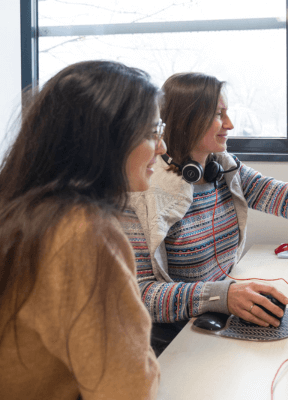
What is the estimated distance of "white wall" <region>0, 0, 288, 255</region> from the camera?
6.12 feet

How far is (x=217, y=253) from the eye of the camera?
50.9 inches

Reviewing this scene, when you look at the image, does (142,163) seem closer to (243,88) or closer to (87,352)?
(87,352)

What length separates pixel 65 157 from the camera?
62cm

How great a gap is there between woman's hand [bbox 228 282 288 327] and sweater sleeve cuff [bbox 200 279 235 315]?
0.5 inches

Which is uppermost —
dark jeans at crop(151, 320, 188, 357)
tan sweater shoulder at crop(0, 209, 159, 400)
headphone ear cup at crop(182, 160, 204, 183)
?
headphone ear cup at crop(182, 160, 204, 183)

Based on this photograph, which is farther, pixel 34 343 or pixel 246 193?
pixel 246 193

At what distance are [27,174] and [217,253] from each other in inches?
31.0

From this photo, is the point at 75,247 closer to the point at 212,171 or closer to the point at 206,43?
the point at 212,171

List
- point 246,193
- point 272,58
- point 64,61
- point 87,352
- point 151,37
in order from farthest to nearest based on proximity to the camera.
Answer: point 64,61 < point 151,37 < point 272,58 < point 246,193 < point 87,352

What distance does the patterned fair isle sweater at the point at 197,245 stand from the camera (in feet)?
3.29

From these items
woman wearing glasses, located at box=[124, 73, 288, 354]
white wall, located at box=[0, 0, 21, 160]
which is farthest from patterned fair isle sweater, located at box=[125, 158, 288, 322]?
white wall, located at box=[0, 0, 21, 160]

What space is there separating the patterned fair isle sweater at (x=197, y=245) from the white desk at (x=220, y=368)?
3.2 inches

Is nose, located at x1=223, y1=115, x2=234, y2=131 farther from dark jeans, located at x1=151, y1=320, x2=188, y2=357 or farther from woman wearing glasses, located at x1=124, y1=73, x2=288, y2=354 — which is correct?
dark jeans, located at x1=151, y1=320, x2=188, y2=357

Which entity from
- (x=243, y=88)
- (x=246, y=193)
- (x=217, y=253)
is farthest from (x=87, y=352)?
(x=243, y=88)
